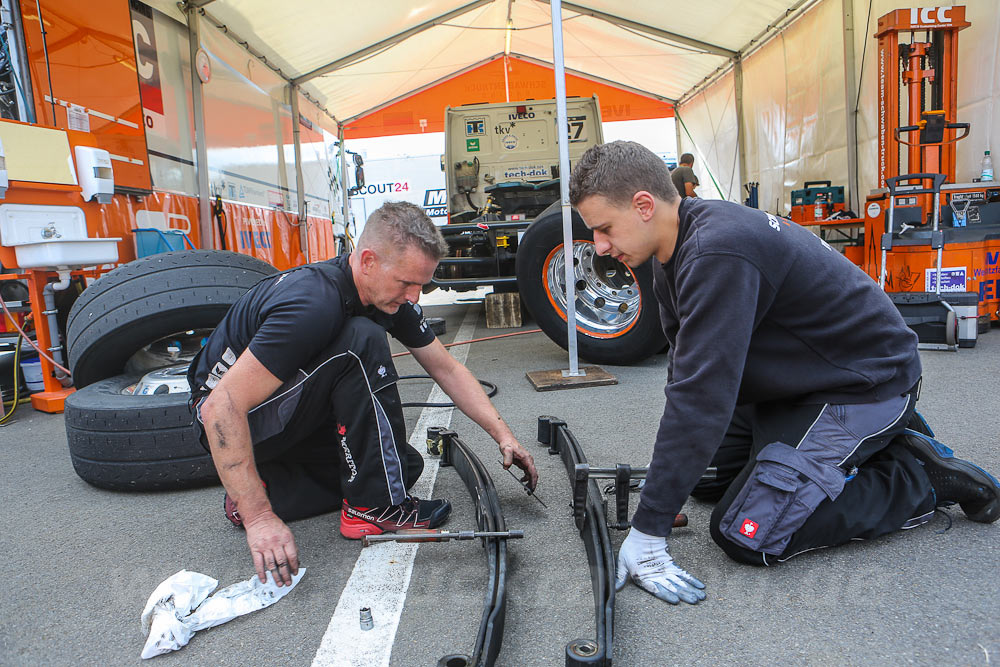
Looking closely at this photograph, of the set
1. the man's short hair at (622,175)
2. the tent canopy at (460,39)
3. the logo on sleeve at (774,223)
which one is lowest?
the logo on sleeve at (774,223)

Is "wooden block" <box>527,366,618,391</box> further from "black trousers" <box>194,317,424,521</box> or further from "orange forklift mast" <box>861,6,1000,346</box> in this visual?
"orange forklift mast" <box>861,6,1000,346</box>

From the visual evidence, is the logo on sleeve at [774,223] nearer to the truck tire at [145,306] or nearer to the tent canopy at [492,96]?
the truck tire at [145,306]

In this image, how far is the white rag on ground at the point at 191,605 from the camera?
5.06ft

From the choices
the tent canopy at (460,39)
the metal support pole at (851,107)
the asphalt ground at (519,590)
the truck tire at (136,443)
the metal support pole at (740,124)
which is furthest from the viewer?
the metal support pole at (740,124)

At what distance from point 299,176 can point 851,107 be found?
7.09 meters

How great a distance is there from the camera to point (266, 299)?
76.3 inches

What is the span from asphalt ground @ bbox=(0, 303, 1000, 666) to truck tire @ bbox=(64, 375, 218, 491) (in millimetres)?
83

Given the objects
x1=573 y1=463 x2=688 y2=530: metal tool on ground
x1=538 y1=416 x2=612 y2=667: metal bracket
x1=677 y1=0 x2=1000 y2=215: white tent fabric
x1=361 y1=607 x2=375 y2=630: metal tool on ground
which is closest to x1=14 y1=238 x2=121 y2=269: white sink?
x1=538 y1=416 x2=612 y2=667: metal bracket

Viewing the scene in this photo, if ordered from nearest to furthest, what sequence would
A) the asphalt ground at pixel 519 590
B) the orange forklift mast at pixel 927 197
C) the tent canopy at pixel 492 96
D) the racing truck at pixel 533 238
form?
1. the asphalt ground at pixel 519 590
2. the racing truck at pixel 533 238
3. the orange forklift mast at pixel 927 197
4. the tent canopy at pixel 492 96

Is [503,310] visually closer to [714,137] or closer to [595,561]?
[595,561]

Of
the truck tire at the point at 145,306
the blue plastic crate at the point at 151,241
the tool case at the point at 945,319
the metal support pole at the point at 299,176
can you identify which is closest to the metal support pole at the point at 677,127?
the metal support pole at the point at 299,176

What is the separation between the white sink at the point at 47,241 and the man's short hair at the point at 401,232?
281 centimetres

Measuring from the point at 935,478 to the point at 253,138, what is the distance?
7518 mm

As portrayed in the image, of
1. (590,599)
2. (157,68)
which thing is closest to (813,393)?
(590,599)
